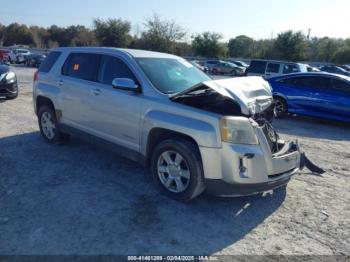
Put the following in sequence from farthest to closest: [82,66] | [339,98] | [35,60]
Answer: [35,60], [339,98], [82,66]

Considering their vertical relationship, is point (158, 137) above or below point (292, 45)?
below

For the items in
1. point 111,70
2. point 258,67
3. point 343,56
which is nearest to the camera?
point 111,70

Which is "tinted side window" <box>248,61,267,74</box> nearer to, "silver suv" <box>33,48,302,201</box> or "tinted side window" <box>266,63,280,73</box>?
"tinted side window" <box>266,63,280,73</box>

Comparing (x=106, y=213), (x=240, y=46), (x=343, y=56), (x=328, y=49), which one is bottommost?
(x=106, y=213)

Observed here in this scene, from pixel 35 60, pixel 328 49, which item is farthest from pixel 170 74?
pixel 328 49

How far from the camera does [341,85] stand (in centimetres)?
959

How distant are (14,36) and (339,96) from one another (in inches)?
3305

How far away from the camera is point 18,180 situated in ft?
15.3

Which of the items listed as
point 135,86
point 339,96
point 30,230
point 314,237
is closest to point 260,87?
point 135,86

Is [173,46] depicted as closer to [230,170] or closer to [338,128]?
[338,128]

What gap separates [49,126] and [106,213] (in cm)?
316

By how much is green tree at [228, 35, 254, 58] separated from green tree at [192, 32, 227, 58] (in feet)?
33.4

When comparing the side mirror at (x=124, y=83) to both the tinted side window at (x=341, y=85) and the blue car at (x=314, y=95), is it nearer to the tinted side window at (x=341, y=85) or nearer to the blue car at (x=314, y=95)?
the blue car at (x=314, y=95)

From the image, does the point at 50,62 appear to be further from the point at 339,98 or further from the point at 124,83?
the point at 339,98
